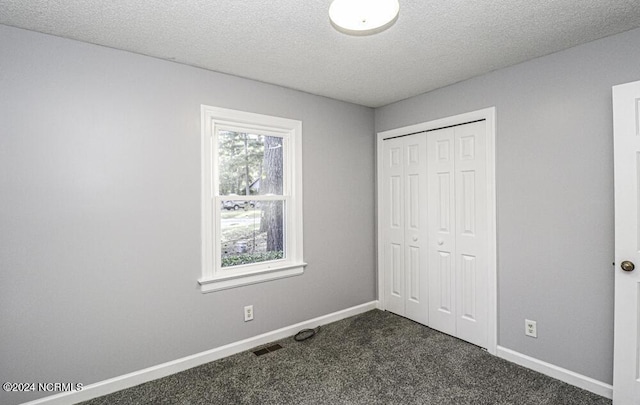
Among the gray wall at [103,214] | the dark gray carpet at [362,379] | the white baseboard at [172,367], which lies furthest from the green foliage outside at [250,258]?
the dark gray carpet at [362,379]

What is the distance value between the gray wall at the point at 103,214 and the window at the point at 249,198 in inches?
3.9

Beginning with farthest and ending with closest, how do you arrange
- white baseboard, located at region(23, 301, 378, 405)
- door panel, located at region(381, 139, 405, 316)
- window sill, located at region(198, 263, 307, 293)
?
door panel, located at region(381, 139, 405, 316) → window sill, located at region(198, 263, 307, 293) → white baseboard, located at region(23, 301, 378, 405)

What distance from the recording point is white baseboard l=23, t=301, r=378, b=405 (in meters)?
2.12

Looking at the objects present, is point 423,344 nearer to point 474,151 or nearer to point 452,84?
point 474,151

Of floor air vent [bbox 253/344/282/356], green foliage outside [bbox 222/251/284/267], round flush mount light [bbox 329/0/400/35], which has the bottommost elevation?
floor air vent [bbox 253/344/282/356]

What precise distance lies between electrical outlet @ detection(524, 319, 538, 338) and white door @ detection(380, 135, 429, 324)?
941 millimetres

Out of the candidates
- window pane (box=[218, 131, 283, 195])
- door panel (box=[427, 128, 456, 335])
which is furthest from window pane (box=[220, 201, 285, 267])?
door panel (box=[427, 128, 456, 335])

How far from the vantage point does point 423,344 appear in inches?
114

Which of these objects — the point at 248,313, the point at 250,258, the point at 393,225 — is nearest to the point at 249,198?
the point at 250,258

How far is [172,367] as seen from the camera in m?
2.47

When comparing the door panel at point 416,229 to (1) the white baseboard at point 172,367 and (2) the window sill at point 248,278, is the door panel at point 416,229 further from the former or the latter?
(2) the window sill at point 248,278

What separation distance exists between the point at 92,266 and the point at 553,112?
11.4 ft

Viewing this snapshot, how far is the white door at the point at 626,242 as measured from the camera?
193cm

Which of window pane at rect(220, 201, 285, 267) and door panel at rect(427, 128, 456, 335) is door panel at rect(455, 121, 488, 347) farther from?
window pane at rect(220, 201, 285, 267)
